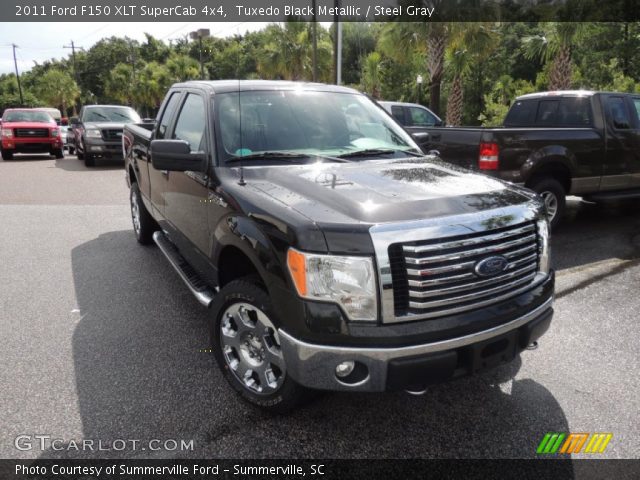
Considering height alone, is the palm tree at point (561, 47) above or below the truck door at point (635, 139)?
above

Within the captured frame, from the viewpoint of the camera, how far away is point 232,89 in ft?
12.5

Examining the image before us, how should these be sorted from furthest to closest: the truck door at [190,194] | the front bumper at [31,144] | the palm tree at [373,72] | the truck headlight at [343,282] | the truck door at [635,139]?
the palm tree at [373,72], the front bumper at [31,144], the truck door at [635,139], the truck door at [190,194], the truck headlight at [343,282]

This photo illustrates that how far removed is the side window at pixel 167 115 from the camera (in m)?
4.71

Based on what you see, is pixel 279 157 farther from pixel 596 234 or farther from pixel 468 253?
pixel 596 234

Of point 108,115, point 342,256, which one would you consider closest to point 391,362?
point 342,256

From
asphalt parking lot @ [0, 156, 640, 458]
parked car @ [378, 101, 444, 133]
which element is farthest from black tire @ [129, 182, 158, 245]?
parked car @ [378, 101, 444, 133]

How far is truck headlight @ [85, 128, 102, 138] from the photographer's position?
15.3 metres

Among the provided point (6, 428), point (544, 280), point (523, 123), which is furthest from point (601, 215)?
point (6, 428)

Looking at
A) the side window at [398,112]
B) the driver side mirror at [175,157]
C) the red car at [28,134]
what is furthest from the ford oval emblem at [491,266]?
the red car at [28,134]

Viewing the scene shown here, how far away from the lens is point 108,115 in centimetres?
1612

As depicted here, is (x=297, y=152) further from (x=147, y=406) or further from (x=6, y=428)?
(x=6, y=428)

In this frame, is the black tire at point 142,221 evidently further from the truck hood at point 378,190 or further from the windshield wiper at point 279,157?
the truck hood at point 378,190

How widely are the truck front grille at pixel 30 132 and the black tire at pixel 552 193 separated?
1767 centimetres

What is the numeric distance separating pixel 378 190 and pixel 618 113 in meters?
6.19
